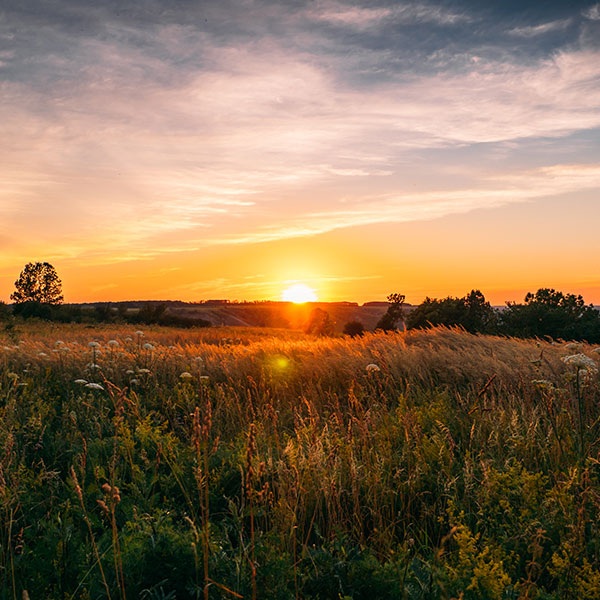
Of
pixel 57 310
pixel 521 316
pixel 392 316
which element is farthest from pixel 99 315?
pixel 521 316

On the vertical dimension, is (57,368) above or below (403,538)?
above

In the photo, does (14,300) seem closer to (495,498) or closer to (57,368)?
(57,368)

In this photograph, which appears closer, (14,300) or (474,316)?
(474,316)

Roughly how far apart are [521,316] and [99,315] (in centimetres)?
3902

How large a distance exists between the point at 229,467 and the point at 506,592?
280 centimetres

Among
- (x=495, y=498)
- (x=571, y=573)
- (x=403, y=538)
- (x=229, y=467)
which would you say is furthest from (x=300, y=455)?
(x=571, y=573)

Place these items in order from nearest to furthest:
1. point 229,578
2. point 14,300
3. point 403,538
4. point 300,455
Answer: point 229,578, point 403,538, point 300,455, point 14,300

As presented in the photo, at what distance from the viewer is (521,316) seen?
22031 mm

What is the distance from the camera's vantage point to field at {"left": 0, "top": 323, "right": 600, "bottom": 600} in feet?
7.99

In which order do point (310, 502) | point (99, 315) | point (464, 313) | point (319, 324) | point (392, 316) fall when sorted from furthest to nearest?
1. point (99, 315)
2. point (319, 324)
3. point (392, 316)
4. point (464, 313)
5. point (310, 502)

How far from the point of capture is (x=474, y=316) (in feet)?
68.9


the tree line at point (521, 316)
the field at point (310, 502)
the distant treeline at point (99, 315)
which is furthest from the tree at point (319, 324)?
the field at point (310, 502)

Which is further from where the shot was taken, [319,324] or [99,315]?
[99,315]

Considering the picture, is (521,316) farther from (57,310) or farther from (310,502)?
(57,310)
